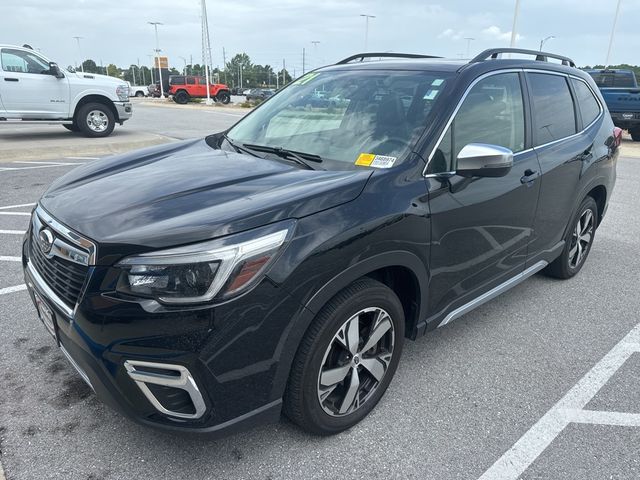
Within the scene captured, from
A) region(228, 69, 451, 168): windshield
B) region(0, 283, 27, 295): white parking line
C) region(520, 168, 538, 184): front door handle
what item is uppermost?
region(228, 69, 451, 168): windshield

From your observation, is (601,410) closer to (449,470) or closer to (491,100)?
(449,470)

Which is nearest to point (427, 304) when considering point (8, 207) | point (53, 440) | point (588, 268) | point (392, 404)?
point (392, 404)

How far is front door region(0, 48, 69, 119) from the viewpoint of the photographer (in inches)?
438

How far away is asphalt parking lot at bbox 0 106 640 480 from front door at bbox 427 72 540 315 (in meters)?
0.47

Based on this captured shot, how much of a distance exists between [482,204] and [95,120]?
39.6ft

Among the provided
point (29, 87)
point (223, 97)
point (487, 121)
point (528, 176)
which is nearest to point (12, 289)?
point (487, 121)

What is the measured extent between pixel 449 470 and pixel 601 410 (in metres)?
1.06

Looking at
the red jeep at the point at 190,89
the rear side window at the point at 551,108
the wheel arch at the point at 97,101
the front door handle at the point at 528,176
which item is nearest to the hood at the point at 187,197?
the front door handle at the point at 528,176

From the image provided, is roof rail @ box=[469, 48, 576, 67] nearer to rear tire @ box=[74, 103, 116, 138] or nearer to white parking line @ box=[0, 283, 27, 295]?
white parking line @ box=[0, 283, 27, 295]

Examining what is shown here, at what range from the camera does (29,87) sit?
1138cm

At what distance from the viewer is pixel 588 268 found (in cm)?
492

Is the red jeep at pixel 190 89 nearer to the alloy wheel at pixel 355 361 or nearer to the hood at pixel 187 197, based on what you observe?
the hood at pixel 187 197

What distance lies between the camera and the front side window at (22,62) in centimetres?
1101

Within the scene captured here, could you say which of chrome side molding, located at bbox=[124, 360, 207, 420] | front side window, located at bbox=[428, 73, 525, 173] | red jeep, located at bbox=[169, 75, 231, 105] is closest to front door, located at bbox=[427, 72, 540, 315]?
front side window, located at bbox=[428, 73, 525, 173]
